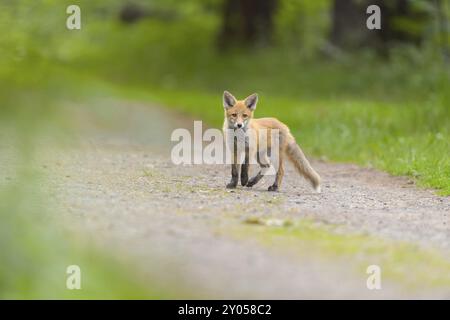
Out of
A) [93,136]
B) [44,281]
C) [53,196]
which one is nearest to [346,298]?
[44,281]

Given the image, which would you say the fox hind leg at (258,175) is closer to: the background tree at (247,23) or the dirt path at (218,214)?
the dirt path at (218,214)

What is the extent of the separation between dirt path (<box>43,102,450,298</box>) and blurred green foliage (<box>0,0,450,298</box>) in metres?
0.43

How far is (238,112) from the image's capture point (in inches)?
373

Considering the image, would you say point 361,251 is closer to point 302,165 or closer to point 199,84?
point 302,165

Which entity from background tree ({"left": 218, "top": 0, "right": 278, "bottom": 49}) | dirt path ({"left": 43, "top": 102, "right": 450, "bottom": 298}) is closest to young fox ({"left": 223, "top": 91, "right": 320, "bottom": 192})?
dirt path ({"left": 43, "top": 102, "right": 450, "bottom": 298})

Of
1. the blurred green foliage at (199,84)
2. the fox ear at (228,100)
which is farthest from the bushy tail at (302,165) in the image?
the blurred green foliage at (199,84)

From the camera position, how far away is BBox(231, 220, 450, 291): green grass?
594 centimetres

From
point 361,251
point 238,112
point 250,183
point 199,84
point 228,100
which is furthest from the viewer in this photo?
point 199,84

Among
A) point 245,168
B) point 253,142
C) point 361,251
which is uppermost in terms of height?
point 253,142

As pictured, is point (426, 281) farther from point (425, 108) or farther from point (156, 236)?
point (425, 108)

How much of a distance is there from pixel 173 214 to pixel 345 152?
7.32 meters

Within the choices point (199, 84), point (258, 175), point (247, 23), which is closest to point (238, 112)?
point (258, 175)

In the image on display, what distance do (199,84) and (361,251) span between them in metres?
20.2
